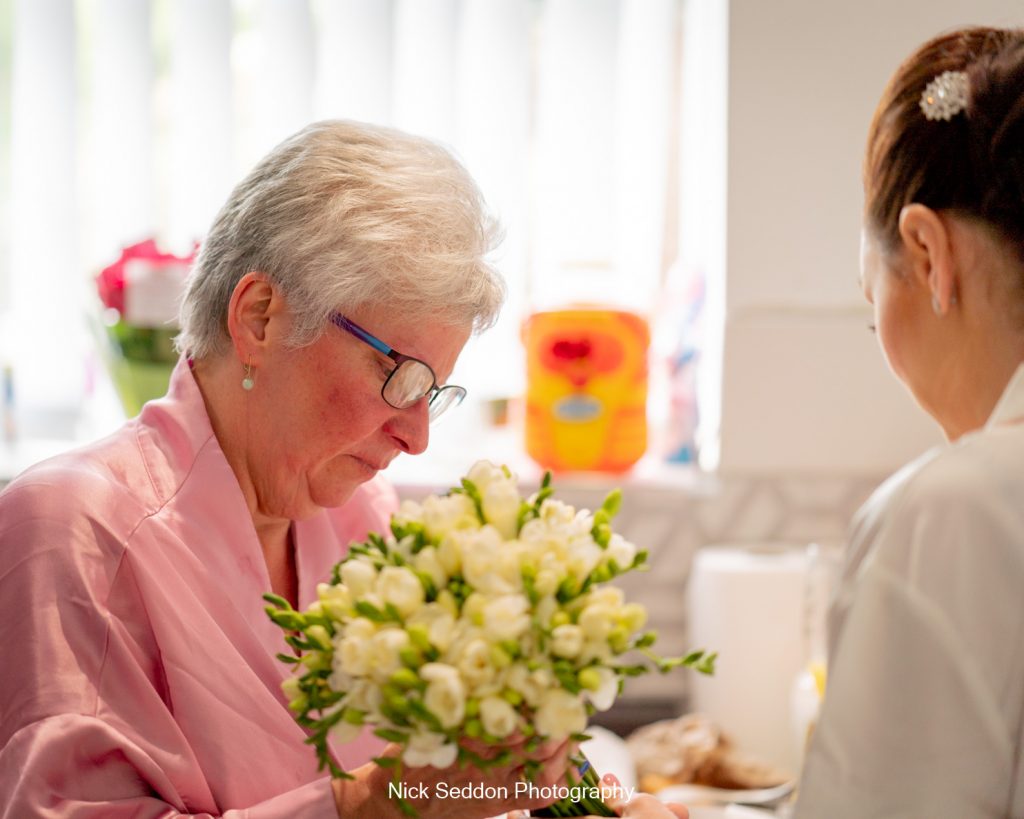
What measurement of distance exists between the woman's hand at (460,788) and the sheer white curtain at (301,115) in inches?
61.2

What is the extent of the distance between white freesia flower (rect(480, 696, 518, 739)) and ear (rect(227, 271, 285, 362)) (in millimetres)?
599

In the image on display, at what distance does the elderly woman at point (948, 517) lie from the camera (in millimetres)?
950

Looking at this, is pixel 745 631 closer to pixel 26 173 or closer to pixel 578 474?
pixel 578 474

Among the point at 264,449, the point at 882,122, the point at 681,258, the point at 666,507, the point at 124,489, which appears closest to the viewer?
the point at 882,122

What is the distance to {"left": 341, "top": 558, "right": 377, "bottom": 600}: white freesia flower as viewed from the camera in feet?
3.31

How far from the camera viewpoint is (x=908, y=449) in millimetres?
2590

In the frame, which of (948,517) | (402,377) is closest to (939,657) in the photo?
(948,517)

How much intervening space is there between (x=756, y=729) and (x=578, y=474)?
2.12 ft

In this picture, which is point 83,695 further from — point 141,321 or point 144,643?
point 141,321

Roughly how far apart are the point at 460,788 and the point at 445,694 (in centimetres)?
25

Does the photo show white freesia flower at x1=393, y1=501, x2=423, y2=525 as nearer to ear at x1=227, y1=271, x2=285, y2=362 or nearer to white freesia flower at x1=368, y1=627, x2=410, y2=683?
white freesia flower at x1=368, y1=627, x2=410, y2=683

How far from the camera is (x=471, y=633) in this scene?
0.96 m

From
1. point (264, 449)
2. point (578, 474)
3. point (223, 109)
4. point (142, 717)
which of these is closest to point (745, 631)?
point (578, 474)

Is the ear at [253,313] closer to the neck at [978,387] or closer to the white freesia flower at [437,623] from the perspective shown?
the white freesia flower at [437,623]
